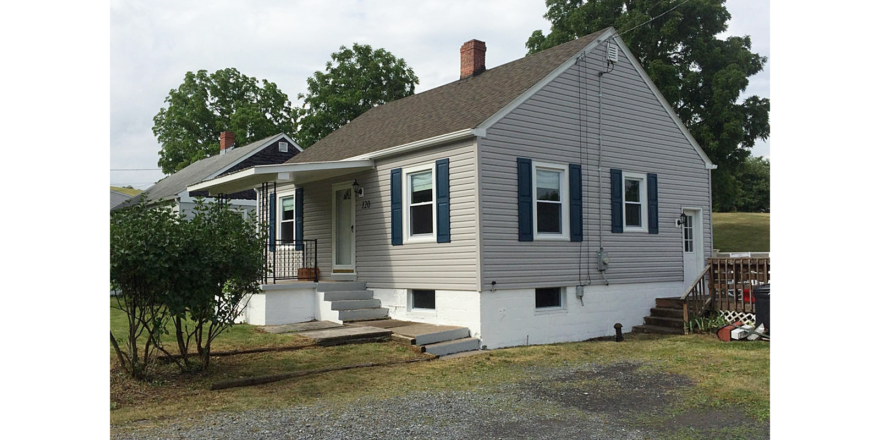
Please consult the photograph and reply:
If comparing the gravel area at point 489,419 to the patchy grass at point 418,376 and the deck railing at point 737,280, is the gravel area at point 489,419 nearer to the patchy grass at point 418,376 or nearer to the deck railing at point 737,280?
the patchy grass at point 418,376

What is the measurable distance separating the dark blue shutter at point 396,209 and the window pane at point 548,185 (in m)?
2.64

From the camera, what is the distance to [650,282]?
1378 cm

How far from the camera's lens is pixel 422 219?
477 inches

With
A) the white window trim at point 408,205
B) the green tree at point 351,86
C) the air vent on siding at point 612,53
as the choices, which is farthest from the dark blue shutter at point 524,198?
the green tree at point 351,86

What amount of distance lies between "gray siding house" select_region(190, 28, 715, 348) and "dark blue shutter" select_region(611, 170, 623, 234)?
5 cm

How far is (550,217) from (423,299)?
9.32 feet

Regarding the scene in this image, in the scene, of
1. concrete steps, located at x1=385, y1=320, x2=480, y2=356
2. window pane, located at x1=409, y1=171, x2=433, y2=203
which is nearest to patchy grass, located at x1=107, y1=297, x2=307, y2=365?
concrete steps, located at x1=385, y1=320, x2=480, y2=356

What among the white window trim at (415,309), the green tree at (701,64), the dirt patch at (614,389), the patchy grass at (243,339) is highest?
→ the green tree at (701,64)

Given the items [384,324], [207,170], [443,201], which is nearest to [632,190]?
[443,201]

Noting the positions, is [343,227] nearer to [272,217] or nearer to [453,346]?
[272,217]

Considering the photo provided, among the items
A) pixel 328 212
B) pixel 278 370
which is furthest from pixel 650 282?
pixel 278 370

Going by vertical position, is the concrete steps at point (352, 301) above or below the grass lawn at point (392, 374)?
above

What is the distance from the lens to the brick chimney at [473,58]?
15609 millimetres
